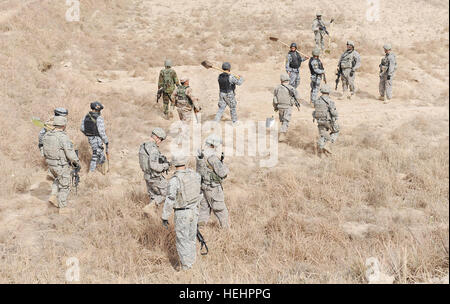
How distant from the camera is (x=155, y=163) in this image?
20.8 ft

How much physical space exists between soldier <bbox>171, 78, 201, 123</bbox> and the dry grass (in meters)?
1.40

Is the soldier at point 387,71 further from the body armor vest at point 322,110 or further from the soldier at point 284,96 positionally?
the body armor vest at point 322,110

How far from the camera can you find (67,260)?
5379 millimetres

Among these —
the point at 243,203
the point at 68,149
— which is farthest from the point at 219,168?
the point at 68,149

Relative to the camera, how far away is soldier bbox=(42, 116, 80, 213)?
258 inches

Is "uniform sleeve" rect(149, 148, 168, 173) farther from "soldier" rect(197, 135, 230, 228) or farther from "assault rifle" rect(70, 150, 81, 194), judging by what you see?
"assault rifle" rect(70, 150, 81, 194)

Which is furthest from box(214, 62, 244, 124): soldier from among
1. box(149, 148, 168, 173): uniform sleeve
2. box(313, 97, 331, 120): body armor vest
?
box(149, 148, 168, 173): uniform sleeve

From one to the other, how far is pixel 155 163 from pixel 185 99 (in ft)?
13.2

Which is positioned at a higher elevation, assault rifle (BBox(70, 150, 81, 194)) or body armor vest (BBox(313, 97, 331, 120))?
body armor vest (BBox(313, 97, 331, 120))

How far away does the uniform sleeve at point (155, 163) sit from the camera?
249 inches

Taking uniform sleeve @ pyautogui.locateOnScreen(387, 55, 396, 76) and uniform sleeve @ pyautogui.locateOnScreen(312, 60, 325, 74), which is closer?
uniform sleeve @ pyautogui.locateOnScreen(312, 60, 325, 74)

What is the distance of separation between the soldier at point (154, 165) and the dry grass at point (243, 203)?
0.47 m
